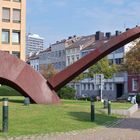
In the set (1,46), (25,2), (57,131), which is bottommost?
(57,131)

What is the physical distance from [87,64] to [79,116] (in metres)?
7.64

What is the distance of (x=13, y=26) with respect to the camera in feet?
249

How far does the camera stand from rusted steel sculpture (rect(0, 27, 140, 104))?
26.2 m

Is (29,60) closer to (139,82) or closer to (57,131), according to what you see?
(139,82)

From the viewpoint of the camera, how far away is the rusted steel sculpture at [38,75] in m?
26.2

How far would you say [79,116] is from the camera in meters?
20.6

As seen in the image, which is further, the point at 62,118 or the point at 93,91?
the point at 93,91

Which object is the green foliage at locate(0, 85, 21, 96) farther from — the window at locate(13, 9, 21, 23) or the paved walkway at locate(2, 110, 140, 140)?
the paved walkway at locate(2, 110, 140, 140)

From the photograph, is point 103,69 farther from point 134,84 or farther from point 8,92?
point 8,92

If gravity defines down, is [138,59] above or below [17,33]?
below

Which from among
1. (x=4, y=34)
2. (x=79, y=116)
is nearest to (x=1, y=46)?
(x=4, y=34)

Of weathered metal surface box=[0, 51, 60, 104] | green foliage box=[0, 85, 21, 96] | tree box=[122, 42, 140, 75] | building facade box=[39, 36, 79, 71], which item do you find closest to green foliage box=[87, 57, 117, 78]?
tree box=[122, 42, 140, 75]

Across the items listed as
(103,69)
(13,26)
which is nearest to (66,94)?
(13,26)

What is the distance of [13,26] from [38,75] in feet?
165
